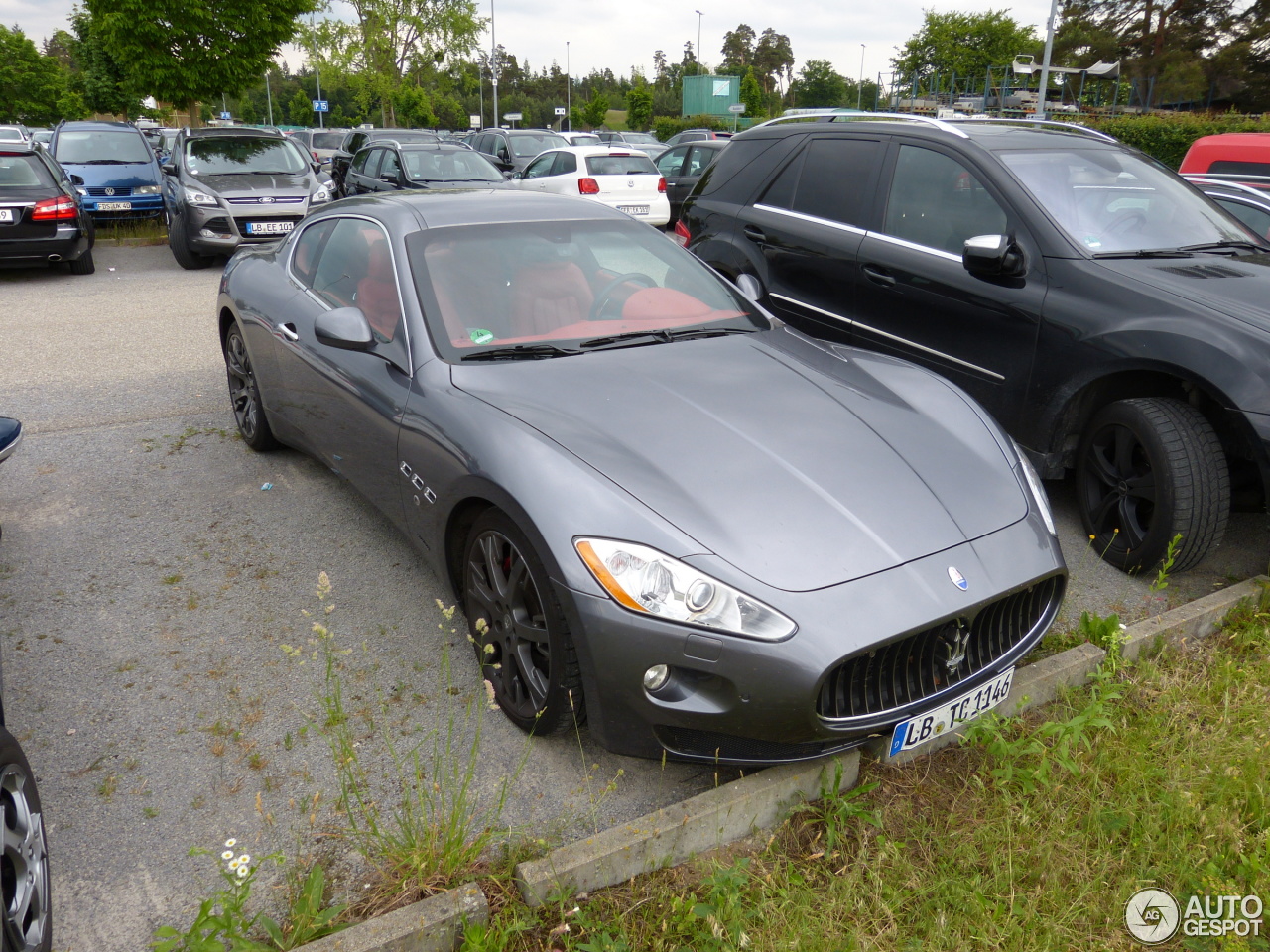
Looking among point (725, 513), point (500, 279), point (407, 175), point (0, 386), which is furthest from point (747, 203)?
point (407, 175)

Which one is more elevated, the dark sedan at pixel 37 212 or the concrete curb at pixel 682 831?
the dark sedan at pixel 37 212

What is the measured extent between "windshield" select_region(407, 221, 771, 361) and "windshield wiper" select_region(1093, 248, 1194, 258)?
171 cm

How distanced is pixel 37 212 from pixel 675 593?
1135cm

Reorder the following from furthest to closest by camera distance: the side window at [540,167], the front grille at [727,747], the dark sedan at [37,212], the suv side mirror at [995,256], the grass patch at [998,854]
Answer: the side window at [540,167] < the dark sedan at [37,212] < the suv side mirror at [995,256] < the front grille at [727,747] < the grass patch at [998,854]

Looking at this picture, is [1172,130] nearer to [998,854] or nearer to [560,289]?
[560,289]

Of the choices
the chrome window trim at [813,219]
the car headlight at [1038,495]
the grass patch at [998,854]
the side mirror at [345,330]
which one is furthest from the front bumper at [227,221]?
the grass patch at [998,854]

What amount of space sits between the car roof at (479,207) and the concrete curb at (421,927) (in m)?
2.63

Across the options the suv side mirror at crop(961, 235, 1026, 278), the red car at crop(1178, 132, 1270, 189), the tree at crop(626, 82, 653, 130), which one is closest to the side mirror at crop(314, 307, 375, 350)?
the suv side mirror at crop(961, 235, 1026, 278)

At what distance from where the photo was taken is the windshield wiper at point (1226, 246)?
4645 millimetres

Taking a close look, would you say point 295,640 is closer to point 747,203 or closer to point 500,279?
point 500,279

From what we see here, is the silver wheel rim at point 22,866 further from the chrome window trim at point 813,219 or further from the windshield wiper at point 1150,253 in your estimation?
the chrome window trim at point 813,219

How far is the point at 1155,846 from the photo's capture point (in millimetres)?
2486

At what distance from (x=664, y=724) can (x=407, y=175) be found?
11728mm

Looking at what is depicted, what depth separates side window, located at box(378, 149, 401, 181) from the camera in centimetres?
1295
